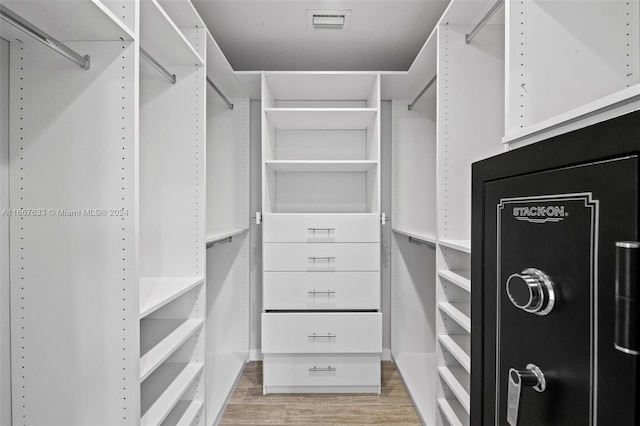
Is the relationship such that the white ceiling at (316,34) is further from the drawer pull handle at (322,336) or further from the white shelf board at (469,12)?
the drawer pull handle at (322,336)

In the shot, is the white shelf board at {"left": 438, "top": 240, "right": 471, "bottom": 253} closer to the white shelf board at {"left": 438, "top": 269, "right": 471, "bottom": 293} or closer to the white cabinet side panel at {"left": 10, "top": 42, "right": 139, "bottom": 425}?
the white shelf board at {"left": 438, "top": 269, "right": 471, "bottom": 293}

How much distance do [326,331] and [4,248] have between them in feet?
5.55

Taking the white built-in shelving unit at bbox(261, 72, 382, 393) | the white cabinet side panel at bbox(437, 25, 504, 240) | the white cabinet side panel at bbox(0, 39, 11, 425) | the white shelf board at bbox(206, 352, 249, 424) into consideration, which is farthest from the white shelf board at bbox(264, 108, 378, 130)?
the white shelf board at bbox(206, 352, 249, 424)

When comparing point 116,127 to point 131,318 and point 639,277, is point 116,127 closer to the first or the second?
point 131,318

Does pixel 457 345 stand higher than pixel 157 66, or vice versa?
pixel 157 66

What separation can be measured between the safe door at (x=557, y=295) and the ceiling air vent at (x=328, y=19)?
5.90ft

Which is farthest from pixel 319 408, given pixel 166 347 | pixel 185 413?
pixel 166 347

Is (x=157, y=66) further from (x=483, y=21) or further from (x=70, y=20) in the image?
(x=483, y=21)

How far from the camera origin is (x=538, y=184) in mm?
495

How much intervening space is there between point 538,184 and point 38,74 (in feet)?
4.38

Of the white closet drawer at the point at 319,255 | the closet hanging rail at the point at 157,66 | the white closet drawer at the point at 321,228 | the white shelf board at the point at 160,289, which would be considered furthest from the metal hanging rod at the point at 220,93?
the white shelf board at the point at 160,289

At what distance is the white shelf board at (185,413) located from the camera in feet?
5.78

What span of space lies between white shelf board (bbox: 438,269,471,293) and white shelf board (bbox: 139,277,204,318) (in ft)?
3.61

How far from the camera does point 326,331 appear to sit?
7.95 feet
